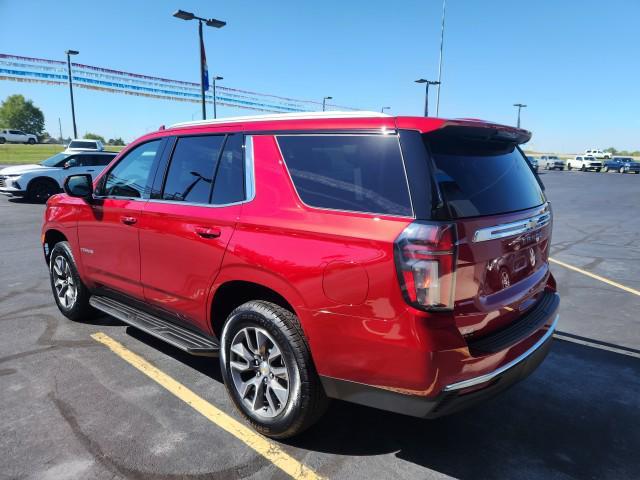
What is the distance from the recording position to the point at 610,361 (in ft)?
12.8

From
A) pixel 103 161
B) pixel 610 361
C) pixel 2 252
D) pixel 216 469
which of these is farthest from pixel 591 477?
pixel 103 161

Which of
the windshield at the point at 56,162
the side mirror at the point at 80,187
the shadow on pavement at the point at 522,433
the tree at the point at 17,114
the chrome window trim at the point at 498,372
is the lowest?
the shadow on pavement at the point at 522,433

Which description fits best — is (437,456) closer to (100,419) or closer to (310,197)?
(310,197)

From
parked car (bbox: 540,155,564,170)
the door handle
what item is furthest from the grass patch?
parked car (bbox: 540,155,564,170)

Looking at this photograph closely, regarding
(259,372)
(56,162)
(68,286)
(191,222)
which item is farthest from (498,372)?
(56,162)

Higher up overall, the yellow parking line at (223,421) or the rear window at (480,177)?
the rear window at (480,177)

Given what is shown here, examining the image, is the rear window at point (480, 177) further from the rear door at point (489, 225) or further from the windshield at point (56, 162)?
the windshield at point (56, 162)

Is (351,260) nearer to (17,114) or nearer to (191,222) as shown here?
(191,222)

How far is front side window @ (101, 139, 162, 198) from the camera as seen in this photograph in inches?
147

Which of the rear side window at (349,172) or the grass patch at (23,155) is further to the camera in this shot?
the grass patch at (23,155)

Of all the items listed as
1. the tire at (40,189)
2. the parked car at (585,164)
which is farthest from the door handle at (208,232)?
the parked car at (585,164)

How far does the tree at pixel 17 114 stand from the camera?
111625 mm

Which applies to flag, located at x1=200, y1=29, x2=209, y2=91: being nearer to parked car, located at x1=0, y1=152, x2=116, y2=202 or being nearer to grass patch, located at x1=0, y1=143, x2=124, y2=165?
parked car, located at x1=0, y1=152, x2=116, y2=202

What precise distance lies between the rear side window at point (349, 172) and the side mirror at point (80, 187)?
7.58ft
